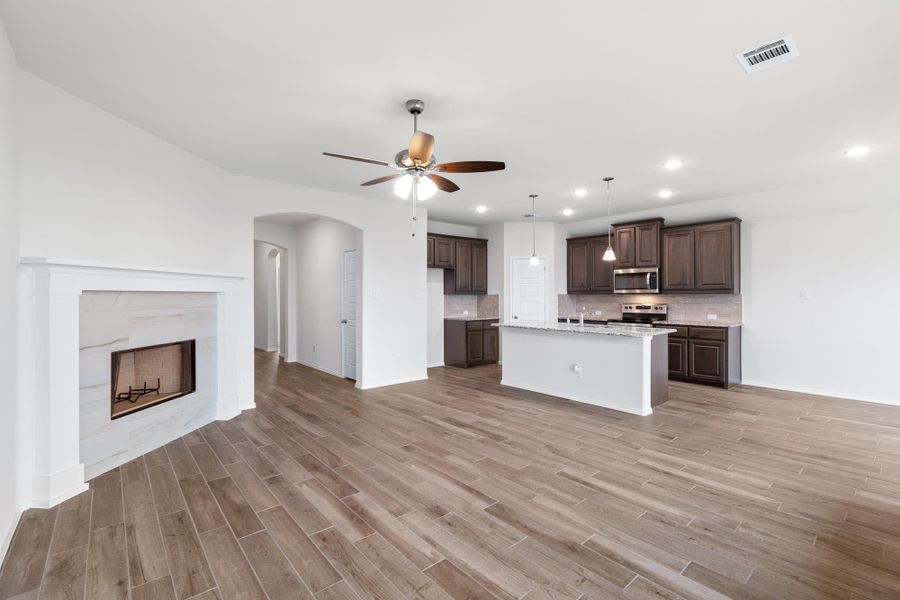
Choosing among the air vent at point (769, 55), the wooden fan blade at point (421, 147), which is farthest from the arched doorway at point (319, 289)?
the air vent at point (769, 55)

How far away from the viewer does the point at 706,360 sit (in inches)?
237

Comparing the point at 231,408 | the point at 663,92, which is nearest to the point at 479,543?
the point at 663,92

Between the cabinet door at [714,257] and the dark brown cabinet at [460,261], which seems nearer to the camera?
the cabinet door at [714,257]

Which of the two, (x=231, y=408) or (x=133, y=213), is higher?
(x=133, y=213)

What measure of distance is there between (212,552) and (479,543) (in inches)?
54.9

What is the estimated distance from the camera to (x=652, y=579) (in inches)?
77.7

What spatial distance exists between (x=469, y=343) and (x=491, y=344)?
63 centimetres

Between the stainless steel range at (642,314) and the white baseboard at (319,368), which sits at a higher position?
the stainless steel range at (642,314)

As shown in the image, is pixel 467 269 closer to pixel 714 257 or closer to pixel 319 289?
pixel 319 289

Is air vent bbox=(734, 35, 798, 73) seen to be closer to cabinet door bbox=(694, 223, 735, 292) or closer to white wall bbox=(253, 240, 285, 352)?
cabinet door bbox=(694, 223, 735, 292)

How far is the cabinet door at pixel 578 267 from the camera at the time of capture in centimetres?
766

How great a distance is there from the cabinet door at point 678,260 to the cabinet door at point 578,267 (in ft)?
4.47

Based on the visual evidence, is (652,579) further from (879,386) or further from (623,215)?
(623,215)

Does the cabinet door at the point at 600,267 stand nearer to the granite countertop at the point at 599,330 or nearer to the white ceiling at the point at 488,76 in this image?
the granite countertop at the point at 599,330
